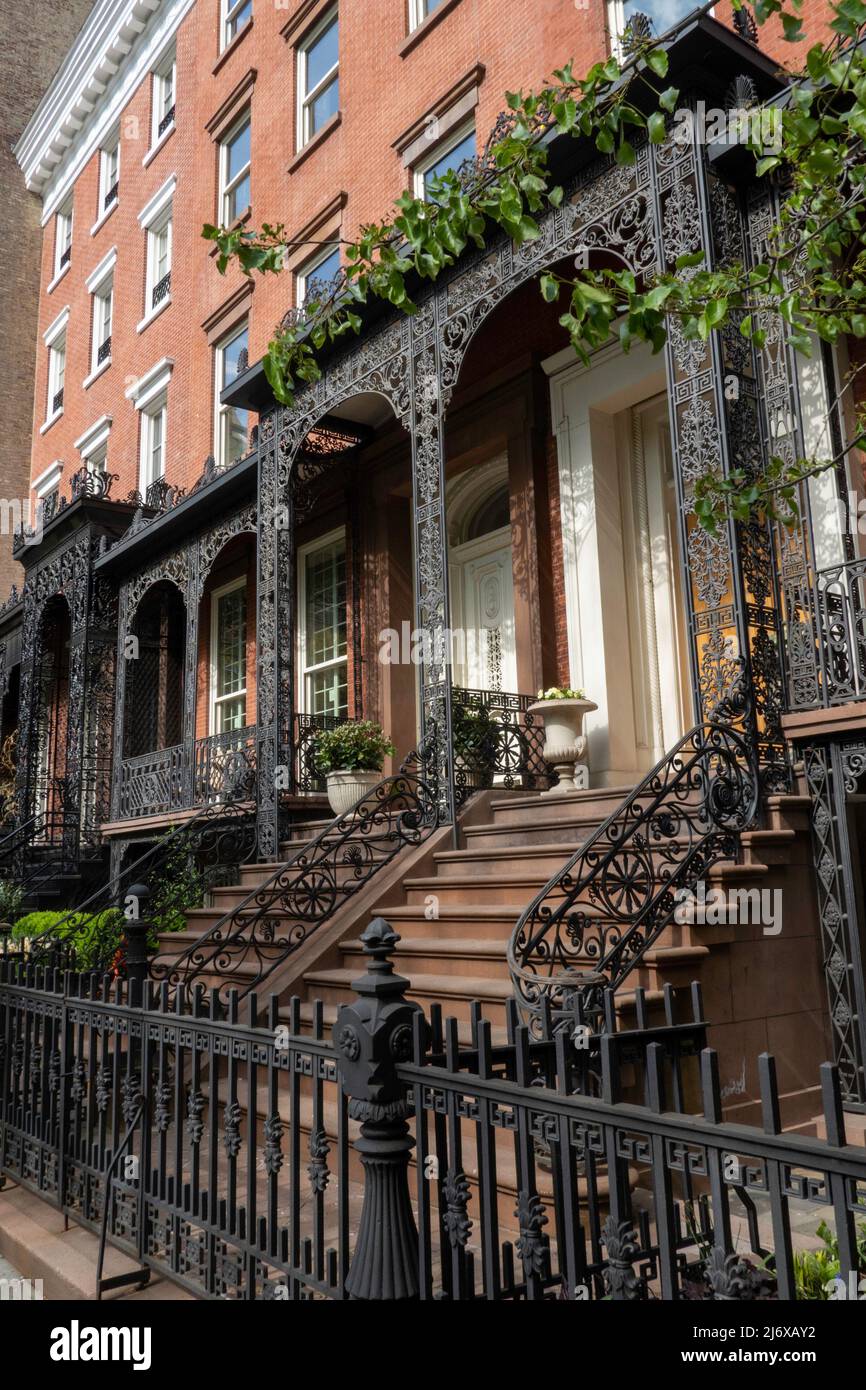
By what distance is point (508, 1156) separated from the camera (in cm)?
477

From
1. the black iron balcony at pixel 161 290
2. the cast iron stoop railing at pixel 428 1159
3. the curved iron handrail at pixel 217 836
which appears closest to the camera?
the cast iron stoop railing at pixel 428 1159

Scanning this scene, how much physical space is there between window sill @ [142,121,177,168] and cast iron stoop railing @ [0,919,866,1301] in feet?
64.0

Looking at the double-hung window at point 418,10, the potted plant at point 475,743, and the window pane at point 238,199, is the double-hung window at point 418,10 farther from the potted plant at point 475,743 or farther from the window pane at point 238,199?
the potted plant at point 475,743

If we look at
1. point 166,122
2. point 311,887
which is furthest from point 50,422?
point 311,887

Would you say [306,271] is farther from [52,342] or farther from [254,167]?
[52,342]

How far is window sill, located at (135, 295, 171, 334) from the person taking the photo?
1973cm

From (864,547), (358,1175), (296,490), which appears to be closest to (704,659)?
(864,547)

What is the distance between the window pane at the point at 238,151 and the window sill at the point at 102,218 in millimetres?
5579

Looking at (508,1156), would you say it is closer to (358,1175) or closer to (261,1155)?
(358,1175)

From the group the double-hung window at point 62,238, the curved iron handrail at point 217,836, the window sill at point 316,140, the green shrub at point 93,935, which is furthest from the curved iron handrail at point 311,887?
the double-hung window at point 62,238

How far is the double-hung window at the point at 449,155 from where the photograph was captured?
40.9 ft

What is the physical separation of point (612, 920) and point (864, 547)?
369 cm

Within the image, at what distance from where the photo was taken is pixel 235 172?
59.3 feet
